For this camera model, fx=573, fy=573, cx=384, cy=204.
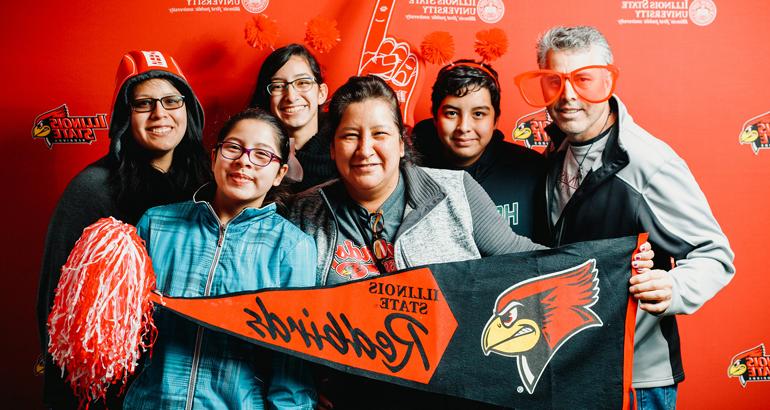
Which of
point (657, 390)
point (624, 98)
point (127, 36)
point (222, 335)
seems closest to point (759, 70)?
point (624, 98)

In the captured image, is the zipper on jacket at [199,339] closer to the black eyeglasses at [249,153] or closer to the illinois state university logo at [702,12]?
the black eyeglasses at [249,153]

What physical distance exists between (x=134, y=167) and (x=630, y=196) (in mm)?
1545

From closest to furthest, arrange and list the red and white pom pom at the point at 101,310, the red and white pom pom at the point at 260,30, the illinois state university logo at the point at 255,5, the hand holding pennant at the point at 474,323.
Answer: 1. the red and white pom pom at the point at 101,310
2. the hand holding pennant at the point at 474,323
3. the red and white pom pom at the point at 260,30
4. the illinois state university logo at the point at 255,5

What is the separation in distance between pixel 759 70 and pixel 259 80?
2248 mm

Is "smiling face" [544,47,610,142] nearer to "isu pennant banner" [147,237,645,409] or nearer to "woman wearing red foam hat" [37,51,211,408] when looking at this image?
"isu pennant banner" [147,237,645,409]

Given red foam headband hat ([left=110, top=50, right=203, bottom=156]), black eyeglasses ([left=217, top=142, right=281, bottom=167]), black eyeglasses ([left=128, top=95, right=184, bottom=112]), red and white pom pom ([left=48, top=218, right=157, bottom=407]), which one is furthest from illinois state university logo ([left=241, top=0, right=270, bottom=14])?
red and white pom pom ([left=48, top=218, right=157, bottom=407])

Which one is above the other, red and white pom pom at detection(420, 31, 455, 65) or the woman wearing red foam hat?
red and white pom pom at detection(420, 31, 455, 65)

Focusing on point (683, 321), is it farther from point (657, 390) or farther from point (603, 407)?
point (603, 407)

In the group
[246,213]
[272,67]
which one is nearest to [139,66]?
[272,67]

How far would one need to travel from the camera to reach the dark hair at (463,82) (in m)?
1.97

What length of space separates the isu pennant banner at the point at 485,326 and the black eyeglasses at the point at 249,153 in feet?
1.14

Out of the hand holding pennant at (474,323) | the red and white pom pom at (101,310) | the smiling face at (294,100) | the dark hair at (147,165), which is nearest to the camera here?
the red and white pom pom at (101,310)

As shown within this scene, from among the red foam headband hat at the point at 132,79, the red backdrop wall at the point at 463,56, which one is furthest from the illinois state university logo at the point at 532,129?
the red foam headband hat at the point at 132,79

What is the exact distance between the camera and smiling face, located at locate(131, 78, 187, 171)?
72.8 inches
